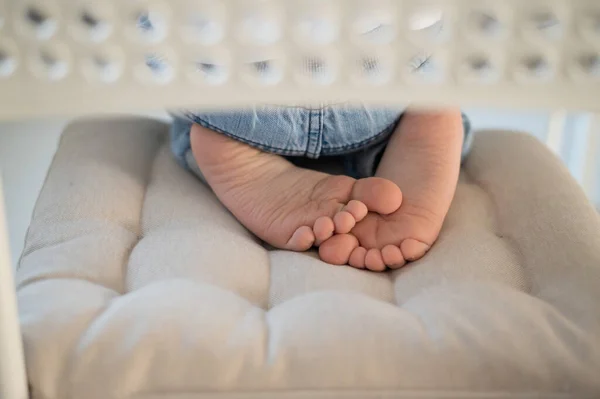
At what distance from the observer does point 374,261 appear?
0.63 metres

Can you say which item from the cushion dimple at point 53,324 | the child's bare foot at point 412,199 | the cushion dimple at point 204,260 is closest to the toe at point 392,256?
the child's bare foot at point 412,199

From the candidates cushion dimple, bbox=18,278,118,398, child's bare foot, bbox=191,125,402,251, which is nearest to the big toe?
child's bare foot, bbox=191,125,402,251

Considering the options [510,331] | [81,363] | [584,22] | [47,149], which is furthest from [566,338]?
[47,149]

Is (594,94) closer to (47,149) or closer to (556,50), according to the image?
(556,50)

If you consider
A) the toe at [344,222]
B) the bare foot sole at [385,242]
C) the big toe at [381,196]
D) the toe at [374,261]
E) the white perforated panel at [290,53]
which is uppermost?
the white perforated panel at [290,53]

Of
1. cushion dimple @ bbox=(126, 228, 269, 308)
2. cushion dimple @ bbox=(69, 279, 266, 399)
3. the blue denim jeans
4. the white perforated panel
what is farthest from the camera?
the blue denim jeans

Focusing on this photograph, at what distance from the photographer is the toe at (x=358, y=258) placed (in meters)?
0.63

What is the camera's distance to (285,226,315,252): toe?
2.09 ft

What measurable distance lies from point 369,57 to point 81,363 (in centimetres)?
30

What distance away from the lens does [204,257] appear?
602 millimetres

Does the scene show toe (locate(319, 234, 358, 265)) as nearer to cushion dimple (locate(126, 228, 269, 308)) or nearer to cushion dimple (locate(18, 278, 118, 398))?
cushion dimple (locate(126, 228, 269, 308))

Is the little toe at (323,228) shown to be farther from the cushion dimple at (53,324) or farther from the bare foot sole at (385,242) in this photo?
the cushion dimple at (53,324)

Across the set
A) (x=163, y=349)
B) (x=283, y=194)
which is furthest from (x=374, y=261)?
(x=163, y=349)

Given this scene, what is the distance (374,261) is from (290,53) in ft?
1.03
